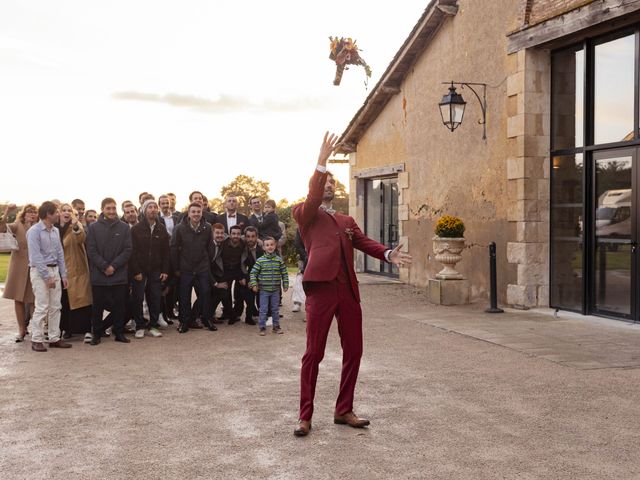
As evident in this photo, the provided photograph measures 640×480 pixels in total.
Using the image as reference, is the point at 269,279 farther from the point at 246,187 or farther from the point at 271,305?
the point at 246,187

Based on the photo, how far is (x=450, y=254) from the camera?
12.8 m

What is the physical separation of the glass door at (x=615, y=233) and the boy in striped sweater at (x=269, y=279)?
14.9 ft

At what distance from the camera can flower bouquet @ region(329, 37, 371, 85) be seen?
1833 cm

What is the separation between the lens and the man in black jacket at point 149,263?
9625 mm

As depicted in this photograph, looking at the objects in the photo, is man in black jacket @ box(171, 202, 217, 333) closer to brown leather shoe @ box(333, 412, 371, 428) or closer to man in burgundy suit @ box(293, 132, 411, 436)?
man in burgundy suit @ box(293, 132, 411, 436)

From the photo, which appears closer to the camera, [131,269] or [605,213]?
[131,269]

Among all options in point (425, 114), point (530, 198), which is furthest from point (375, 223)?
point (530, 198)

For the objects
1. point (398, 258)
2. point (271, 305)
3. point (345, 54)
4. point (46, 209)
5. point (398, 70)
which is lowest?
point (271, 305)

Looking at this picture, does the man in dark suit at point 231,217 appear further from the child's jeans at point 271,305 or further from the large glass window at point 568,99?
the large glass window at point 568,99

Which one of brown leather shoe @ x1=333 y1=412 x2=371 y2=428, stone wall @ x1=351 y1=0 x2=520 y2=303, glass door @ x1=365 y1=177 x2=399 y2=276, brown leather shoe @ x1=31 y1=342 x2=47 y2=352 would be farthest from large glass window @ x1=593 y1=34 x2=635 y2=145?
brown leather shoe @ x1=31 y1=342 x2=47 y2=352

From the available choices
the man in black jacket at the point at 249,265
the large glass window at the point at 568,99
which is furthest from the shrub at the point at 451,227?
the man in black jacket at the point at 249,265

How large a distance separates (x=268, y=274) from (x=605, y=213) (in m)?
4.86

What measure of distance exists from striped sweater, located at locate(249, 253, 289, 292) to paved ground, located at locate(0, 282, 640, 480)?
784 millimetres

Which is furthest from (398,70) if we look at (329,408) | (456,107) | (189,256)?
(329,408)
